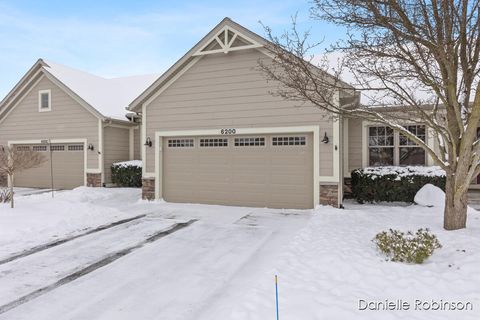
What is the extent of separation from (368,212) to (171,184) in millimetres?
6732

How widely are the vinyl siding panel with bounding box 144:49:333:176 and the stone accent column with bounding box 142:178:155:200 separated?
41 centimetres

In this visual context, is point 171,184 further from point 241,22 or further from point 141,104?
point 241,22

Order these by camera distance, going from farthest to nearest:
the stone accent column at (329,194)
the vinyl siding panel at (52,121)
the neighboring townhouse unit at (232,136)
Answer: the vinyl siding panel at (52,121)
the neighboring townhouse unit at (232,136)
the stone accent column at (329,194)

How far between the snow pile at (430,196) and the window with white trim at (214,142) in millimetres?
6408

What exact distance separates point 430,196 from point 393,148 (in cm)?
238

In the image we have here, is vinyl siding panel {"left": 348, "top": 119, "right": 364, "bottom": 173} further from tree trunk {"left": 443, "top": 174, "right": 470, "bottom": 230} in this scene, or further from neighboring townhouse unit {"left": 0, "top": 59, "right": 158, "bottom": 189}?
neighboring townhouse unit {"left": 0, "top": 59, "right": 158, "bottom": 189}

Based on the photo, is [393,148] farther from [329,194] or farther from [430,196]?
[329,194]

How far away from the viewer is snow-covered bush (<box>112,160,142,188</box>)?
15469 mm

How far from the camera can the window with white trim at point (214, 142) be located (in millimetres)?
10914

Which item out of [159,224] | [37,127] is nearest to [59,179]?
[37,127]

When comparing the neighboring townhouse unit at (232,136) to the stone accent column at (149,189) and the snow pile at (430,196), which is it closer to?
the stone accent column at (149,189)

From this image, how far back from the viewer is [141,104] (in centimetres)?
1188

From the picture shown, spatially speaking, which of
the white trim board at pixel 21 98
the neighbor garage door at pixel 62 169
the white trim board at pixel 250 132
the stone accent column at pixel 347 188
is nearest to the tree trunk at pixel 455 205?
the white trim board at pixel 250 132

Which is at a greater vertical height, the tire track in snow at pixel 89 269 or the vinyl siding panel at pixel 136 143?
the vinyl siding panel at pixel 136 143
